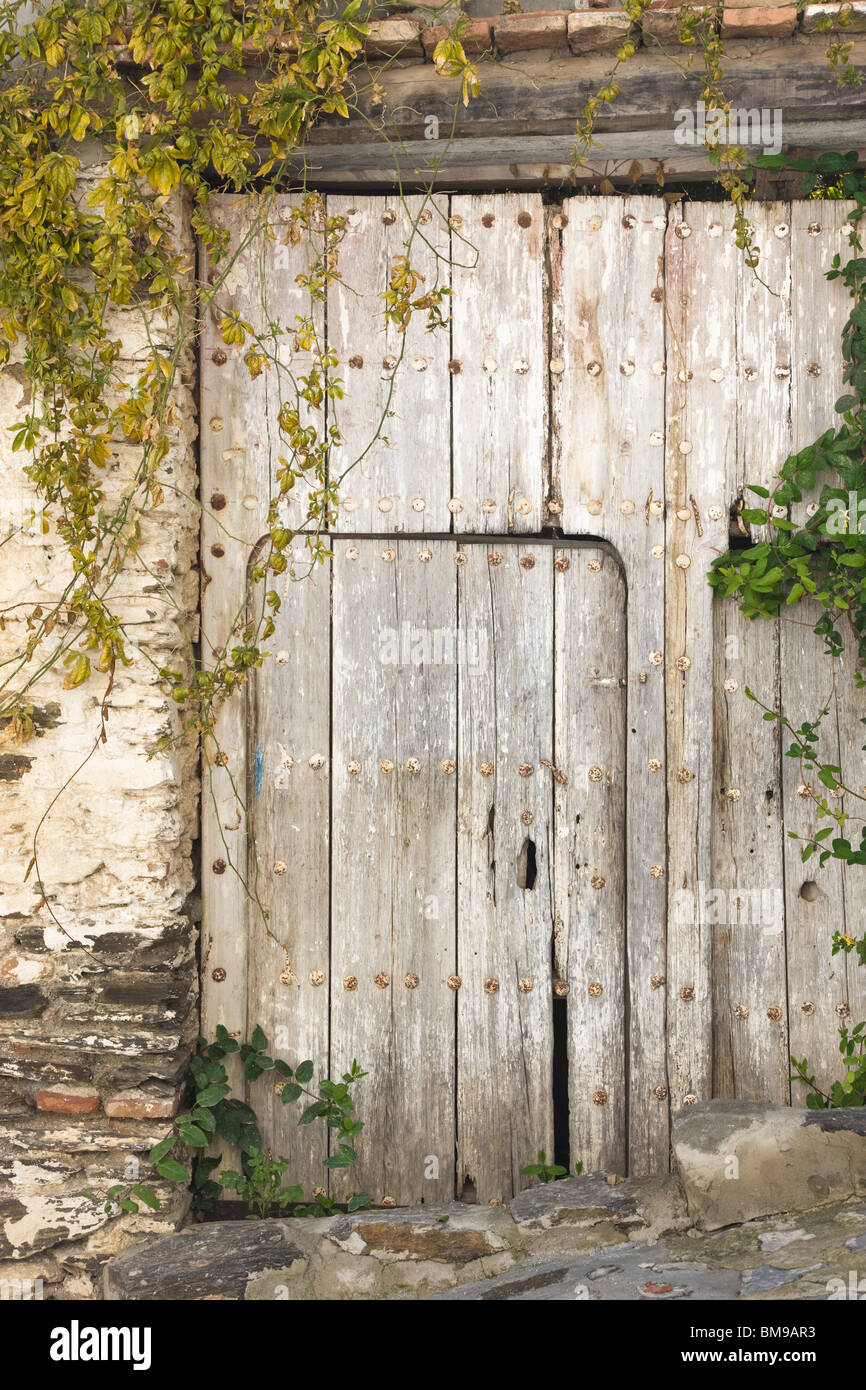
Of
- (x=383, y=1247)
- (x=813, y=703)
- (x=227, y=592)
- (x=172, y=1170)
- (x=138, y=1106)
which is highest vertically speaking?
(x=227, y=592)

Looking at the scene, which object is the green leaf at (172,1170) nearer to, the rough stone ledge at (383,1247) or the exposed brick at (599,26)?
the rough stone ledge at (383,1247)

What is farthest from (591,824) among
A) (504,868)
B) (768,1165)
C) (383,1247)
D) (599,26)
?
(599,26)

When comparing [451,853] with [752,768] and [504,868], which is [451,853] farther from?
[752,768]

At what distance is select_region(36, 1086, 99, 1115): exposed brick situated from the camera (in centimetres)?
238

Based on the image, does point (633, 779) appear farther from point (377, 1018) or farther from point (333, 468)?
point (333, 468)

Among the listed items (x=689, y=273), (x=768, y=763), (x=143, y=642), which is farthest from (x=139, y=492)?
(x=768, y=763)

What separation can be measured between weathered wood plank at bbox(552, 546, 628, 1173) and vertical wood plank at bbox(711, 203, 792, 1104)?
0.25 m

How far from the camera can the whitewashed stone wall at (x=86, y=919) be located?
7.75 ft

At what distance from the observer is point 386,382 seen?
2.57 metres

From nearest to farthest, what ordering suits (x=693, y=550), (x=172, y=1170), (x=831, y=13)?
(x=831, y=13) → (x=172, y=1170) → (x=693, y=550)

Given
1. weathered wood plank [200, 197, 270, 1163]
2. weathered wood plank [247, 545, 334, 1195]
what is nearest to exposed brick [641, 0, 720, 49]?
weathered wood plank [200, 197, 270, 1163]

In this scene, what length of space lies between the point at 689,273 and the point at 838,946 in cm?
178

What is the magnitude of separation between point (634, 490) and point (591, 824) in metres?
0.89

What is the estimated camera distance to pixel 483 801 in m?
2.58
